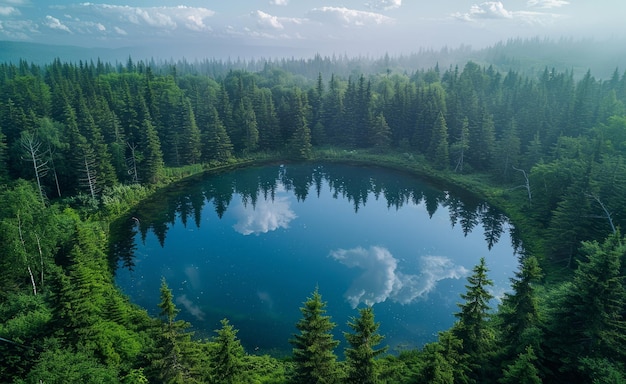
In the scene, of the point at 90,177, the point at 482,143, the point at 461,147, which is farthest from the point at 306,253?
the point at 482,143

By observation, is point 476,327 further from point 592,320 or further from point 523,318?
point 592,320

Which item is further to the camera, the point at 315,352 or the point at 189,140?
the point at 189,140

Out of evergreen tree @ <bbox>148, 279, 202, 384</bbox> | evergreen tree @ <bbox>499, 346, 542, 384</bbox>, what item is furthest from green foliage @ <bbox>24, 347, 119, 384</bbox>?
evergreen tree @ <bbox>499, 346, 542, 384</bbox>

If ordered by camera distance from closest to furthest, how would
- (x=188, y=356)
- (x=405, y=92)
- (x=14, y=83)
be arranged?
1. (x=188, y=356)
2. (x=14, y=83)
3. (x=405, y=92)

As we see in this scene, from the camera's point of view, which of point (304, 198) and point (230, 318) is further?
point (304, 198)

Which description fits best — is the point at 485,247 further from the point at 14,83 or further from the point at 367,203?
the point at 14,83

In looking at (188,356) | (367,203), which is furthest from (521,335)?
(367,203)

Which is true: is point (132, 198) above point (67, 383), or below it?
below
